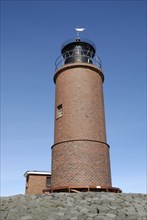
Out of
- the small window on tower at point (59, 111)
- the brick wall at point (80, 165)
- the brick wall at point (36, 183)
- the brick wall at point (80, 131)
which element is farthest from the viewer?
the brick wall at point (36, 183)

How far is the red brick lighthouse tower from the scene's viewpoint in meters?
14.8

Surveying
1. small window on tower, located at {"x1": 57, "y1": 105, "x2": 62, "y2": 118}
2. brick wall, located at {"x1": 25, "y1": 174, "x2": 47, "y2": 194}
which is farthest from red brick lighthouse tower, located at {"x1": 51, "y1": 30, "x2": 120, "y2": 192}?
brick wall, located at {"x1": 25, "y1": 174, "x2": 47, "y2": 194}

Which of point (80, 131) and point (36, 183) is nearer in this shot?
point (80, 131)

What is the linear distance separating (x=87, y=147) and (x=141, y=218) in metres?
6.49

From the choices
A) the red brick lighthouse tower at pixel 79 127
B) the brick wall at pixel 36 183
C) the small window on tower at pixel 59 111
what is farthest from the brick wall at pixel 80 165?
the brick wall at pixel 36 183

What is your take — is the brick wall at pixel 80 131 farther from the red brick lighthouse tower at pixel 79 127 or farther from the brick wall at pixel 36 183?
the brick wall at pixel 36 183

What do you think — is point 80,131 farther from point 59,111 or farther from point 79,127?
point 59,111

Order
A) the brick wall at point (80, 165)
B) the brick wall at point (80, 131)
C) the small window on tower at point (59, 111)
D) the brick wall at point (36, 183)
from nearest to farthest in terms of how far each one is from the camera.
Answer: the brick wall at point (80, 165), the brick wall at point (80, 131), the small window on tower at point (59, 111), the brick wall at point (36, 183)

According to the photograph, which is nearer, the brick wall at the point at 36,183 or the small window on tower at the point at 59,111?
the small window on tower at the point at 59,111

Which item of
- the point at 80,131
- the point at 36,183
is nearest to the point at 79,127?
the point at 80,131

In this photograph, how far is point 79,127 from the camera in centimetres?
1577

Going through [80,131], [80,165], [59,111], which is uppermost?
[59,111]

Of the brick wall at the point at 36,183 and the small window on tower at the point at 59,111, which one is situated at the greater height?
the small window on tower at the point at 59,111

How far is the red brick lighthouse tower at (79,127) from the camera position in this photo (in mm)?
14836
